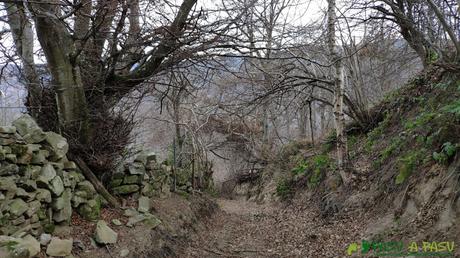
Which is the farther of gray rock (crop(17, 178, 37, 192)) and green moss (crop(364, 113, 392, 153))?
green moss (crop(364, 113, 392, 153))

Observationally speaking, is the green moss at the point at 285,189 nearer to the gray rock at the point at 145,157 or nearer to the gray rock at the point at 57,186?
the gray rock at the point at 145,157

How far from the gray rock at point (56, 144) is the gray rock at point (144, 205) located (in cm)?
205

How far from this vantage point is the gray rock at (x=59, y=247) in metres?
3.92

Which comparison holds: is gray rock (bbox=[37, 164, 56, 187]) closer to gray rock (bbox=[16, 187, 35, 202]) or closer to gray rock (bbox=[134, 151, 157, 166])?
gray rock (bbox=[16, 187, 35, 202])

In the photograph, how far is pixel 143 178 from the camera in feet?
24.0

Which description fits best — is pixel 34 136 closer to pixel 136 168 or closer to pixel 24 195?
pixel 24 195

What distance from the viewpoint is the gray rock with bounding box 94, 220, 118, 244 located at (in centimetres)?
475

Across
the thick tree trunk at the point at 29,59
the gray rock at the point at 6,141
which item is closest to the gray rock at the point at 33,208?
the gray rock at the point at 6,141

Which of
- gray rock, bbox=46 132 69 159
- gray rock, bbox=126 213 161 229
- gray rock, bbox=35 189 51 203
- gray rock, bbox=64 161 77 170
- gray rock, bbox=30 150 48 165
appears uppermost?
gray rock, bbox=46 132 69 159

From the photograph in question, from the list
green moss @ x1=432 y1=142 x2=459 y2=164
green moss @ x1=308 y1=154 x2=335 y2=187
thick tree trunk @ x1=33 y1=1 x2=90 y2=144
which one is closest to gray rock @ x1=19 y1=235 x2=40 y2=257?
thick tree trunk @ x1=33 y1=1 x2=90 y2=144

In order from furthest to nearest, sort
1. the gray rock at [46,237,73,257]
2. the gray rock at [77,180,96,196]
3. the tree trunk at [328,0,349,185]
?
the tree trunk at [328,0,349,185]
the gray rock at [77,180,96,196]
the gray rock at [46,237,73,257]

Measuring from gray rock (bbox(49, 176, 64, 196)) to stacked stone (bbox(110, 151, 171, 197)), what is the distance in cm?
197

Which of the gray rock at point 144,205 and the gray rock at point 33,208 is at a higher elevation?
the gray rock at point 33,208

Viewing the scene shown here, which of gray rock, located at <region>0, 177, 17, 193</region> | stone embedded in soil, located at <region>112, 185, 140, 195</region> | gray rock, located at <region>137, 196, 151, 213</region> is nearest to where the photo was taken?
gray rock, located at <region>0, 177, 17, 193</region>
